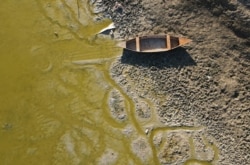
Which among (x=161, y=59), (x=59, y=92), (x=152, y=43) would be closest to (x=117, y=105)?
(x=59, y=92)

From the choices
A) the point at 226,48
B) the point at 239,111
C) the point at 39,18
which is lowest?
the point at 239,111

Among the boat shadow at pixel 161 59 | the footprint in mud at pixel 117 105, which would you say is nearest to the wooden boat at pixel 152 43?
the boat shadow at pixel 161 59

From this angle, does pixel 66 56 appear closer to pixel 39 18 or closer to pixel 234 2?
→ pixel 39 18

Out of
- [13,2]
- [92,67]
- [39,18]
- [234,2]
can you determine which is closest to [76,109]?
[92,67]

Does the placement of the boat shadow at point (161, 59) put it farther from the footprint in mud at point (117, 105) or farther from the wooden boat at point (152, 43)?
the footprint in mud at point (117, 105)

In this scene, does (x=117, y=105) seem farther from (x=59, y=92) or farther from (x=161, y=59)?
(x=161, y=59)

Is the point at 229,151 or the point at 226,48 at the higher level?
the point at 226,48
